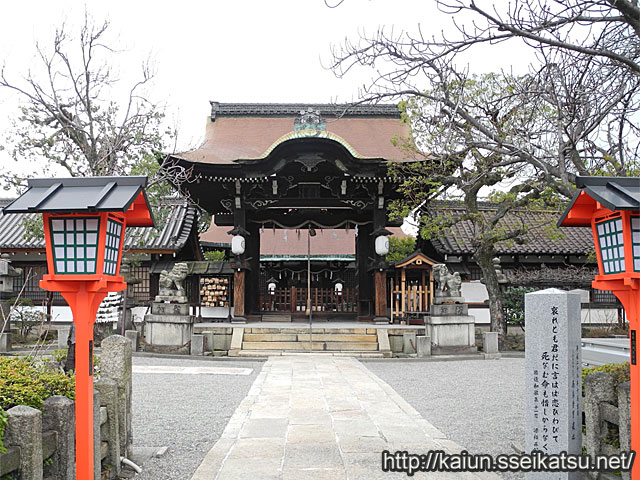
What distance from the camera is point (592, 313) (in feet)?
59.3

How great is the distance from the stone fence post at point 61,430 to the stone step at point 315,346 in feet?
31.8

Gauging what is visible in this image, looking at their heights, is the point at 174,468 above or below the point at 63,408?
below

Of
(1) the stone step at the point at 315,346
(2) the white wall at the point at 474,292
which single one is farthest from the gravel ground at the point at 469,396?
(2) the white wall at the point at 474,292

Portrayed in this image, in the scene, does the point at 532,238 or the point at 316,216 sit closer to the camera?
the point at 316,216

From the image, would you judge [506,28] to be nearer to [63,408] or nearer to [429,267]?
[63,408]

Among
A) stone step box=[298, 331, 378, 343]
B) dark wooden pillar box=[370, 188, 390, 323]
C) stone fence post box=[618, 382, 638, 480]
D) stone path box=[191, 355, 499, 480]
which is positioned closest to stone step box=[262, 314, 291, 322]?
dark wooden pillar box=[370, 188, 390, 323]

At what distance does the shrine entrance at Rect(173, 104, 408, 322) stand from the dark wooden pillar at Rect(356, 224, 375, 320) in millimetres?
33

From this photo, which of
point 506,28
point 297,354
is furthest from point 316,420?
point 297,354

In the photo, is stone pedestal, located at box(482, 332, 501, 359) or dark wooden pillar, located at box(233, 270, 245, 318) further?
dark wooden pillar, located at box(233, 270, 245, 318)

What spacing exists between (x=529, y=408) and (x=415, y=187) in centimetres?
1145

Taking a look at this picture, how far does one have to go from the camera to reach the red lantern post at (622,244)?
377 cm

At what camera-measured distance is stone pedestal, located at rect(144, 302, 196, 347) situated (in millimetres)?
13359

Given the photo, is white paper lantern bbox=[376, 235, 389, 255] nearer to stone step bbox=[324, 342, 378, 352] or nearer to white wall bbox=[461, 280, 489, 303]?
stone step bbox=[324, 342, 378, 352]

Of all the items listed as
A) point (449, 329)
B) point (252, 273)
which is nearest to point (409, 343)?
point (449, 329)
